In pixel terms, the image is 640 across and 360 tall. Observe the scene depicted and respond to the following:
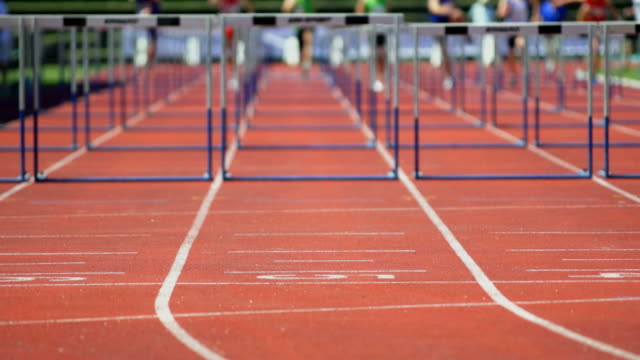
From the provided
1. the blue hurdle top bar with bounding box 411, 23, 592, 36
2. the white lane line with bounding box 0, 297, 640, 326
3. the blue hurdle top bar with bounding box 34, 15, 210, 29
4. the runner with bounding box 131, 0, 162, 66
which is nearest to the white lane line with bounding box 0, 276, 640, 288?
the white lane line with bounding box 0, 297, 640, 326

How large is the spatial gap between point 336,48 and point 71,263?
27110 millimetres

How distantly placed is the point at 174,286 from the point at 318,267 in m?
0.92

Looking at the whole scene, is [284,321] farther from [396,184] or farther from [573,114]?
[573,114]

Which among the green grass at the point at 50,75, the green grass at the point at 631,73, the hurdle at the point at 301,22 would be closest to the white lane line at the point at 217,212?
the hurdle at the point at 301,22

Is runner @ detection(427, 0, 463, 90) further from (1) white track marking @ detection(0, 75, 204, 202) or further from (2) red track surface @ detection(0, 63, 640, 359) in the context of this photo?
(2) red track surface @ detection(0, 63, 640, 359)

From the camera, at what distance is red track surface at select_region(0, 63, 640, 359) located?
20.1ft

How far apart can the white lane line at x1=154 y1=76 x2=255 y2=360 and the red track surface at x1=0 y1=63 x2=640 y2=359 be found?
1.1 inches

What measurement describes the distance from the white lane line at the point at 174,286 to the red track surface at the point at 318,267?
3 centimetres

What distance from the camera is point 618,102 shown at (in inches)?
947

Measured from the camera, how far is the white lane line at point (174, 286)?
596 cm

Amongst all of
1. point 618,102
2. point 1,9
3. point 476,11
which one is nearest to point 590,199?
point 618,102

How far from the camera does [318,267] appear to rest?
8141 mm

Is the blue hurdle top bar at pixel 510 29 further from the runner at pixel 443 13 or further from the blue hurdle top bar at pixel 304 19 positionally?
the runner at pixel 443 13

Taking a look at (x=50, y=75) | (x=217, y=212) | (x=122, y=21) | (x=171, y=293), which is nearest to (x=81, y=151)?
(x=122, y=21)
